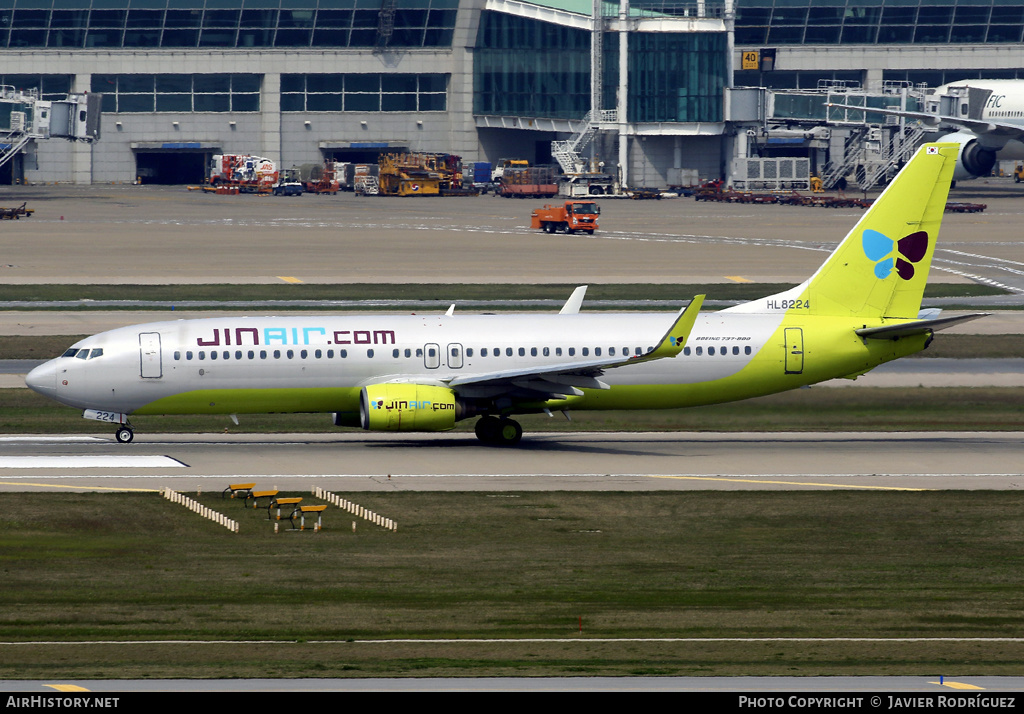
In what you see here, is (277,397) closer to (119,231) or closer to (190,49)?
(119,231)

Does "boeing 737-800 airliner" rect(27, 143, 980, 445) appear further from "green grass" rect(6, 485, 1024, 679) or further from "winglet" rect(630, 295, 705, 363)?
"green grass" rect(6, 485, 1024, 679)

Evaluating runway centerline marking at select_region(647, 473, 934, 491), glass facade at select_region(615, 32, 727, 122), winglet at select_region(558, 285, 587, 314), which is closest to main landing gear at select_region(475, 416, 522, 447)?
winglet at select_region(558, 285, 587, 314)

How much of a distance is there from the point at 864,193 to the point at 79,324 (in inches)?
4565

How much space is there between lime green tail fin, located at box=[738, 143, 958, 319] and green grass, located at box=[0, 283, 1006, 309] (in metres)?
33.5

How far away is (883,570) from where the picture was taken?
3047cm

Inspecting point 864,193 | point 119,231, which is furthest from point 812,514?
point 864,193

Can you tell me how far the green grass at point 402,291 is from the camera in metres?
82.7

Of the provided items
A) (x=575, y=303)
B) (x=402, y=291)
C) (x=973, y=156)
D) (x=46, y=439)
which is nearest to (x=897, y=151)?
(x=973, y=156)

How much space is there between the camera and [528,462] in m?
43.5

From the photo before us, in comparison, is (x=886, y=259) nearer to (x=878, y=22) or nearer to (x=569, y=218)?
(x=569, y=218)

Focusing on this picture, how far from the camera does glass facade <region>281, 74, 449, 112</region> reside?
630ft

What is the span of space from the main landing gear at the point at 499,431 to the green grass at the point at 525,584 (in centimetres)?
849

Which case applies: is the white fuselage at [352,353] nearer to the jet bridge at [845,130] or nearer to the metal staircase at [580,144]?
the jet bridge at [845,130]

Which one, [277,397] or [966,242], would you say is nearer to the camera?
[277,397]
